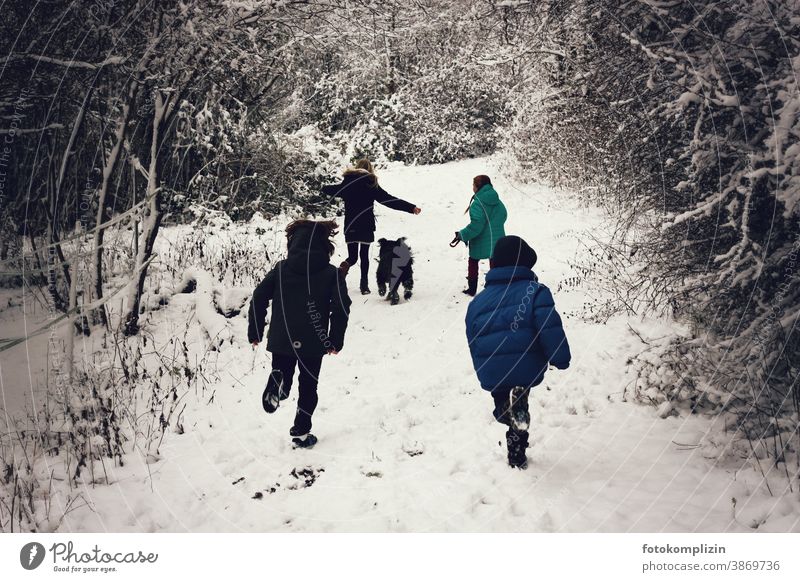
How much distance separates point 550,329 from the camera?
3.85 metres

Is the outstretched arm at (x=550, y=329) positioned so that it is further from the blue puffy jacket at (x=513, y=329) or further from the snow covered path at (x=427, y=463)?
the snow covered path at (x=427, y=463)

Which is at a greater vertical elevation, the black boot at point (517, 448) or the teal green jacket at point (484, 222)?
the teal green jacket at point (484, 222)

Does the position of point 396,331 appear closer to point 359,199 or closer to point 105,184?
point 359,199

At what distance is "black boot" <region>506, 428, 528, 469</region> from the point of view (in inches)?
167

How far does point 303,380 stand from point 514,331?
2135 millimetres

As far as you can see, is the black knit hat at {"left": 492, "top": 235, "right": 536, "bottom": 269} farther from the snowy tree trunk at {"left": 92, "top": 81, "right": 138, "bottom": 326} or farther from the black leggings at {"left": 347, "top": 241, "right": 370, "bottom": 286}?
the black leggings at {"left": 347, "top": 241, "right": 370, "bottom": 286}

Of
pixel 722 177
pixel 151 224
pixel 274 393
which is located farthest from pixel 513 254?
pixel 151 224

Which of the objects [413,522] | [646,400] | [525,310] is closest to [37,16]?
[525,310]

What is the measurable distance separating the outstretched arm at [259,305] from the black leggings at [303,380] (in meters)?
0.34

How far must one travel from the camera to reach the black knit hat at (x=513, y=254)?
404cm

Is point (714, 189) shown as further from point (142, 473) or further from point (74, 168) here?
point (74, 168)

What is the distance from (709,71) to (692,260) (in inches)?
63.9

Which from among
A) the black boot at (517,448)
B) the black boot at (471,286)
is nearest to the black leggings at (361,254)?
the black boot at (471,286)

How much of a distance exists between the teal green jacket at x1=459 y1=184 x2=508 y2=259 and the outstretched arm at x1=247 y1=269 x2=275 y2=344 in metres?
4.43
